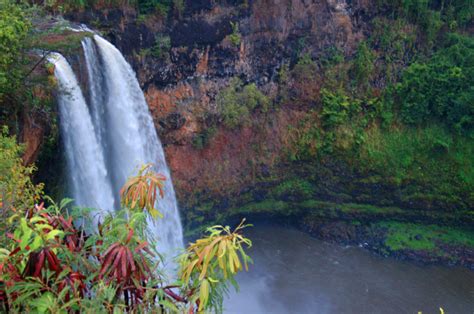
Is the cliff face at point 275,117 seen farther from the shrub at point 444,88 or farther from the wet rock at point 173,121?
the shrub at point 444,88

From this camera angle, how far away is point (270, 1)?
1703 centimetres

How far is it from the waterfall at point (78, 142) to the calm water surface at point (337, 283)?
5.45 meters

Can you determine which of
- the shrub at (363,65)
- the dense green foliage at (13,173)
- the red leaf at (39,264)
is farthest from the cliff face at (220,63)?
the red leaf at (39,264)

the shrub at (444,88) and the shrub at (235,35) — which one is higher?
the shrub at (235,35)

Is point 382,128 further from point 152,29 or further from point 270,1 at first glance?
point 152,29

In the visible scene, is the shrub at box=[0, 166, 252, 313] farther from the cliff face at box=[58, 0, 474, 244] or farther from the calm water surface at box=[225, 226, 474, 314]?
the cliff face at box=[58, 0, 474, 244]

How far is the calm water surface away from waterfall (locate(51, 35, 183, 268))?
3234mm

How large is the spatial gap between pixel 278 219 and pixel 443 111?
737 centimetres

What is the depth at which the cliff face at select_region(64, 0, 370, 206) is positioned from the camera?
15.4 meters

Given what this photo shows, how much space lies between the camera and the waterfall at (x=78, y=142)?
10258 mm

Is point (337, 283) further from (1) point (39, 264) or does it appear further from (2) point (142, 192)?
(1) point (39, 264)

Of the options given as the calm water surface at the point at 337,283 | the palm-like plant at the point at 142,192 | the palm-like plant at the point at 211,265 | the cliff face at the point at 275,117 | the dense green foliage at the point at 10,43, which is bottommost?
the calm water surface at the point at 337,283

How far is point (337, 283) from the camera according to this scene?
15.5 meters

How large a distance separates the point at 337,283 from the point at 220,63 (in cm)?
853
